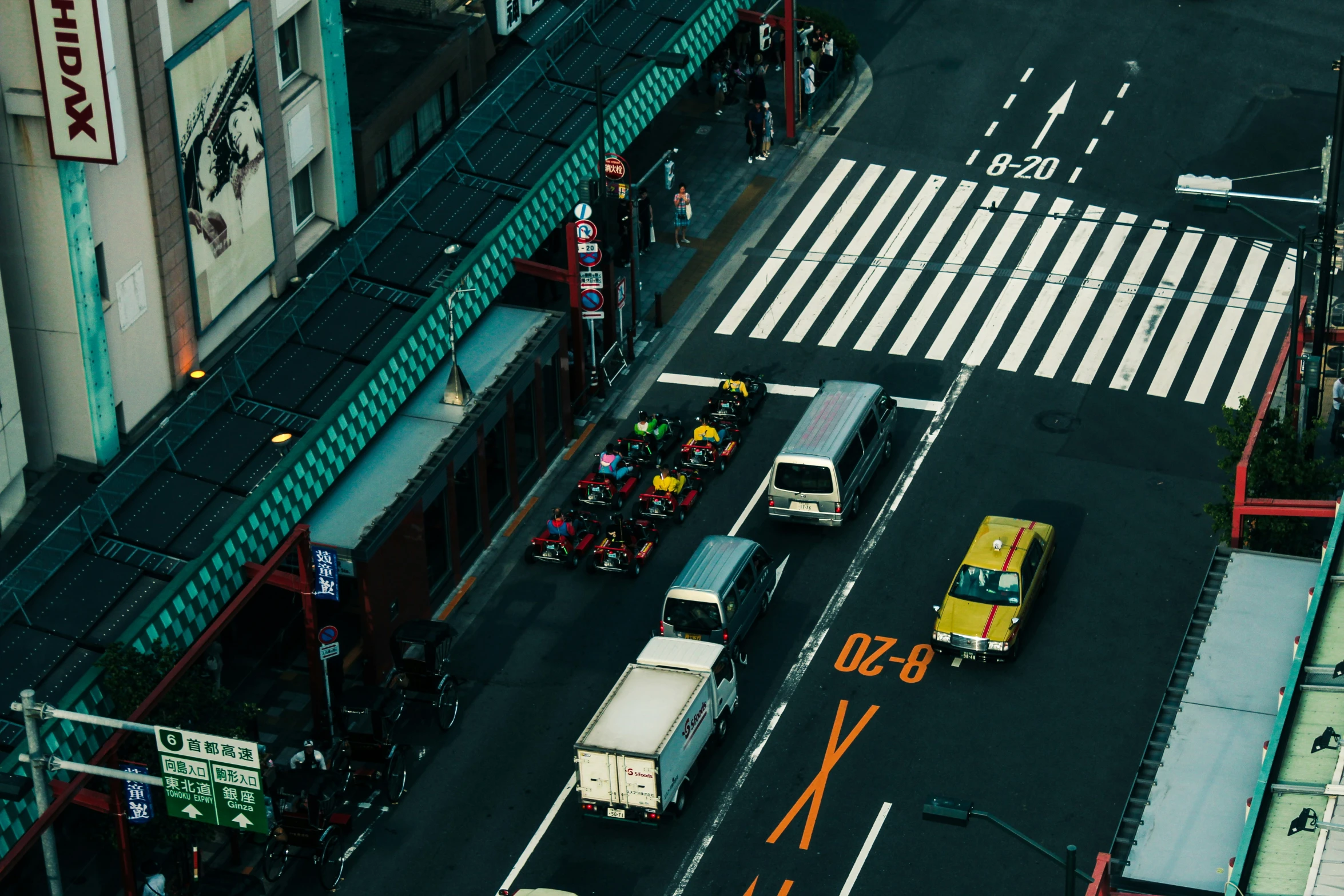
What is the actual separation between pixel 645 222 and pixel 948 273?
939 centimetres

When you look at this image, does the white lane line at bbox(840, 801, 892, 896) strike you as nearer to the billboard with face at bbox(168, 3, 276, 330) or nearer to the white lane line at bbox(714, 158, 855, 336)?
the white lane line at bbox(714, 158, 855, 336)

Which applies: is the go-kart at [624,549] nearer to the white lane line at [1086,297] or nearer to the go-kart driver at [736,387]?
the go-kart driver at [736,387]

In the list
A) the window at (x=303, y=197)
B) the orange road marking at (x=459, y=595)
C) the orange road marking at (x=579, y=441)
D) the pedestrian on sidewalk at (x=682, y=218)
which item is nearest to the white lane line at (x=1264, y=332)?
the pedestrian on sidewalk at (x=682, y=218)

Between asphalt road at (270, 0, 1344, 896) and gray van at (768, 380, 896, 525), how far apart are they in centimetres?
89

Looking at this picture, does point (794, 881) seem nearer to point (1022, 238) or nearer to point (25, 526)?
point (25, 526)

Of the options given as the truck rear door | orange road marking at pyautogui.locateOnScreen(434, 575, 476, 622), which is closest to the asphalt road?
orange road marking at pyautogui.locateOnScreen(434, 575, 476, 622)

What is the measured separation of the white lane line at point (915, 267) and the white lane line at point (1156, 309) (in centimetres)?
689

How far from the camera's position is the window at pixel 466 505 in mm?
58625

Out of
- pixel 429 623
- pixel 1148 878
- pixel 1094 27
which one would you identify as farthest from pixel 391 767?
pixel 1094 27

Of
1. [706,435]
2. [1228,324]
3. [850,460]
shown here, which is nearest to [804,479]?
[850,460]

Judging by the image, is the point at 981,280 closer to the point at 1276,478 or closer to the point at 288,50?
the point at 1276,478

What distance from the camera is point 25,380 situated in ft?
174

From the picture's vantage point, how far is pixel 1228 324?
222 ft

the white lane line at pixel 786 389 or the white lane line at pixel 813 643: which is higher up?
the white lane line at pixel 786 389
